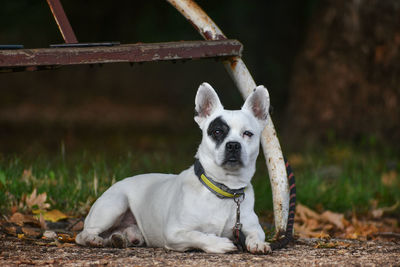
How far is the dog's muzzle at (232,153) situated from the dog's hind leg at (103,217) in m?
0.98

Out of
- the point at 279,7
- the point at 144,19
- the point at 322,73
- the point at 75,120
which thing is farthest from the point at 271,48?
the point at 75,120

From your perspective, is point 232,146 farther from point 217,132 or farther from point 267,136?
point 267,136

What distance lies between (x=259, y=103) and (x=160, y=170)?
2112 mm

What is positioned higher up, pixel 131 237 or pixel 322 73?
pixel 322 73

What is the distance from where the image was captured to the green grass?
5.41 metres

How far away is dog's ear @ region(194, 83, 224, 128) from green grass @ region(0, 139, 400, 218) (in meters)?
1.47

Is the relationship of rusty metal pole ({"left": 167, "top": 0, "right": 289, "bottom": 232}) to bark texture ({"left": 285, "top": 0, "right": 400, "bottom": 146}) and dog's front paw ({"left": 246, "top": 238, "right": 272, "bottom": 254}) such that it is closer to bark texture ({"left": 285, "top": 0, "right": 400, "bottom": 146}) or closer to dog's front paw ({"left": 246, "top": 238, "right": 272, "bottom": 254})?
dog's front paw ({"left": 246, "top": 238, "right": 272, "bottom": 254})

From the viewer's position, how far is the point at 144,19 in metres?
12.5

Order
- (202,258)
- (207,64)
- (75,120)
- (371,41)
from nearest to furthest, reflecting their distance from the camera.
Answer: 1. (202,258)
2. (371,41)
3. (75,120)
4. (207,64)

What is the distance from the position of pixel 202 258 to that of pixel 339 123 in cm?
598

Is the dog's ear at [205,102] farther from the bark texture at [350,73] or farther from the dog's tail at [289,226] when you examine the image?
the bark texture at [350,73]

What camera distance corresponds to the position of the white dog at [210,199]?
12.9ft

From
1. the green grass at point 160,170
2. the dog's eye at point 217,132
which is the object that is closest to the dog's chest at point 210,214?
the dog's eye at point 217,132

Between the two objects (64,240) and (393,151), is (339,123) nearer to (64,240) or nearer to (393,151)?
(393,151)
